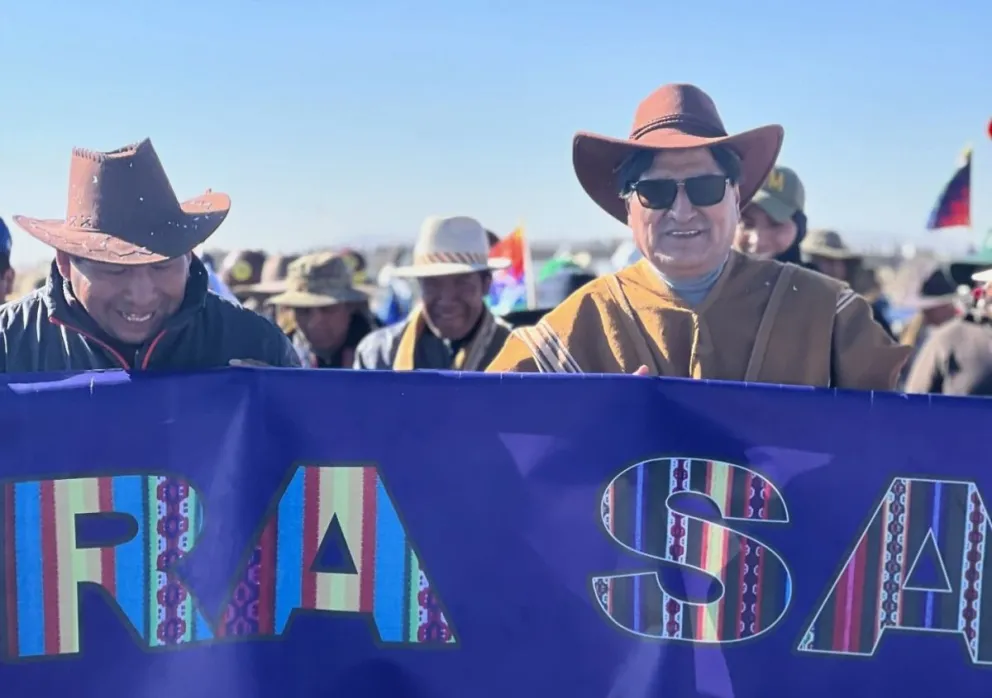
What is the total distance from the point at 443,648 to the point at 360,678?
221 millimetres

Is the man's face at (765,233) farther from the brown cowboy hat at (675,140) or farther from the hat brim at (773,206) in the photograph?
the brown cowboy hat at (675,140)

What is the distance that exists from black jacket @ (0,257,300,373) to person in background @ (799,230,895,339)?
4.48 m

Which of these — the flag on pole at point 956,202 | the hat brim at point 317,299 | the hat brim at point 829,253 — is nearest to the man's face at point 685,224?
the hat brim at point 317,299

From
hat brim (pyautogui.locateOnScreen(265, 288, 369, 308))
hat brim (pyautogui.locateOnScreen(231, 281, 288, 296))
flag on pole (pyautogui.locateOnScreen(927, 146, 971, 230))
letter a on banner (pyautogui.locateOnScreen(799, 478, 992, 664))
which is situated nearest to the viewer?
letter a on banner (pyautogui.locateOnScreen(799, 478, 992, 664))

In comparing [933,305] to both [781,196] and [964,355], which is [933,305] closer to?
[781,196]

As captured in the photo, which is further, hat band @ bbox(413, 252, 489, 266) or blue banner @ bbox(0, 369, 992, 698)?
hat band @ bbox(413, 252, 489, 266)

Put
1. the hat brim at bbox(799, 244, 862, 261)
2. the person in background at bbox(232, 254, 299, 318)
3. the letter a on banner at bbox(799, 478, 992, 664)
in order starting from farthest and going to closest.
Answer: the person in background at bbox(232, 254, 299, 318), the hat brim at bbox(799, 244, 862, 261), the letter a on banner at bbox(799, 478, 992, 664)

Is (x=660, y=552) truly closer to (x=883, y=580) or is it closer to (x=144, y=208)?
(x=883, y=580)

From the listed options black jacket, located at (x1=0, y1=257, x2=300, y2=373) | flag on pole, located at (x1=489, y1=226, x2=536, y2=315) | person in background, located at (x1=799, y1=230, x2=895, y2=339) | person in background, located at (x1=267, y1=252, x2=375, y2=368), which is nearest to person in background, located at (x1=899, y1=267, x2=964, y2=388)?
person in background, located at (x1=799, y1=230, x2=895, y2=339)

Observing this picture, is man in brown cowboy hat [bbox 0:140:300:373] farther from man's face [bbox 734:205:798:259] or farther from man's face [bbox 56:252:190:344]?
man's face [bbox 734:205:798:259]

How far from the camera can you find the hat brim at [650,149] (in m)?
2.93

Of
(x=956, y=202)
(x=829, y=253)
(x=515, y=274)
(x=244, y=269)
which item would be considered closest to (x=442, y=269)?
(x=829, y=253)

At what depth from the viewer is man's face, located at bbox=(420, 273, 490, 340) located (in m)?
5.00

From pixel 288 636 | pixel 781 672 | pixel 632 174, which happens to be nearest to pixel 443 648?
pixel 288 636
